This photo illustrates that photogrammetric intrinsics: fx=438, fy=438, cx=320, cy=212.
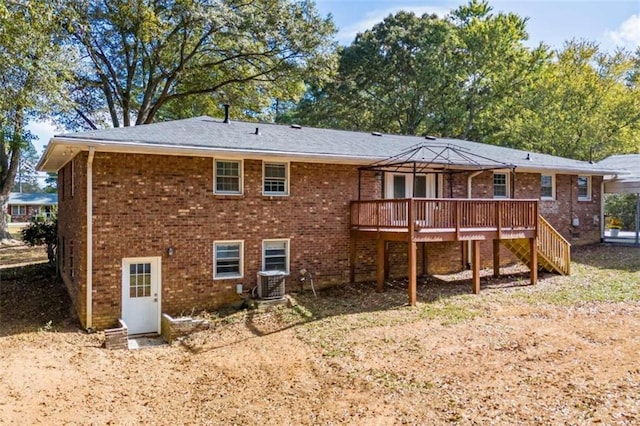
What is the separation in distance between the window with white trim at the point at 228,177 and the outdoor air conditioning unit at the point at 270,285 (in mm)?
2385

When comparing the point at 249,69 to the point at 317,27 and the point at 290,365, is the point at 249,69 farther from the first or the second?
the point at 290,365

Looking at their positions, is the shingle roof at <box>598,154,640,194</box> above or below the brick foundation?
above

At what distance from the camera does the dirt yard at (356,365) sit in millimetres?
6016

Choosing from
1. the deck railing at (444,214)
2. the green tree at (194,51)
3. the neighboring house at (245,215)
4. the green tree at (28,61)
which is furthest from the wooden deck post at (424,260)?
the green tree at (28,61)

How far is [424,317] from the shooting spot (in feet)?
33.3

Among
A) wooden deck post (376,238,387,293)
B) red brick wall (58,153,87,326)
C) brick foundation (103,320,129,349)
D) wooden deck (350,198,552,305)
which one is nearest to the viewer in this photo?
brick foundation (103,320,129,349)

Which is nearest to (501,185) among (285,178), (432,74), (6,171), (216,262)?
(285,178)

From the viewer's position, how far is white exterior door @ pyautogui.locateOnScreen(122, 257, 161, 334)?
10578 mm

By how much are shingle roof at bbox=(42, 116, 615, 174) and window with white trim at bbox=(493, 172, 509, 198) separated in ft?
2.05

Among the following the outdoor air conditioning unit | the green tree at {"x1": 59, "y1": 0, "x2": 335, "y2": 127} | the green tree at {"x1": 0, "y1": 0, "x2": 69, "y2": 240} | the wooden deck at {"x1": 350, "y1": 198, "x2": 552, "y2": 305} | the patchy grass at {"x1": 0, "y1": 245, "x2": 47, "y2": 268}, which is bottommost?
the patchy grass at {"x1": 0, "y1": 245, "x2": 47, "y2": 268}

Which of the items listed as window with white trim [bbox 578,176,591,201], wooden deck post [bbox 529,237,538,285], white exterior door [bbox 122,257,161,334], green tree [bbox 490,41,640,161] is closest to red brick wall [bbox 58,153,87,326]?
white exterior door [bbox 122,257,161,334]

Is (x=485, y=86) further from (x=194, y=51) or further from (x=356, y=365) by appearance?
(x=356, y=365)

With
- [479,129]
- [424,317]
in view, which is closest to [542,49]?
[479,129]

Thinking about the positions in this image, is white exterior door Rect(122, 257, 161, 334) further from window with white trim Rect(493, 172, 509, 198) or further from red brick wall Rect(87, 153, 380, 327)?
window with white trim Rect(493, 172, 509, 198)
